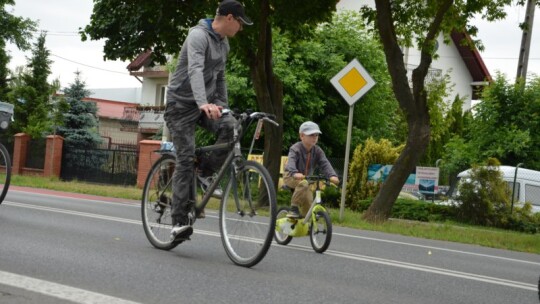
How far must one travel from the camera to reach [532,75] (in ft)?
99.7

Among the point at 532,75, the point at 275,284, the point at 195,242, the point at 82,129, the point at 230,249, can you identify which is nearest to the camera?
the point at 275,284

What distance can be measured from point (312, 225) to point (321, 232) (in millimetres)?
217

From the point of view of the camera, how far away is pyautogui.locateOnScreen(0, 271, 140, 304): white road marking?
15.8 feet

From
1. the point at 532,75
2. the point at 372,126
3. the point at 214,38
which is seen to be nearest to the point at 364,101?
the point at 372,126

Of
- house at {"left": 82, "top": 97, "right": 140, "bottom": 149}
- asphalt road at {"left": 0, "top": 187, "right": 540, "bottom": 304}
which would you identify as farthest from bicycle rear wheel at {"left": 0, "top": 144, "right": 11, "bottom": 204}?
house at {"left": 82, "top": 97, "right": 140, "bottom": 149}

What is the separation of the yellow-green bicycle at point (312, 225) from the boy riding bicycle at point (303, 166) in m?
0.08

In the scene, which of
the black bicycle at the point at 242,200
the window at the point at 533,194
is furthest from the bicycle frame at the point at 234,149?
the window at the point at 533,194

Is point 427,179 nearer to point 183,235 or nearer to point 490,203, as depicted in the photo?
point 490,203

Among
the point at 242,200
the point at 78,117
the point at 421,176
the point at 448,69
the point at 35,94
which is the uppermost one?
the point at 448,69

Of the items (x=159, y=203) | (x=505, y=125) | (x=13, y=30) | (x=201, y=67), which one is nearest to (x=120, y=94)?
(x=13, y=30)

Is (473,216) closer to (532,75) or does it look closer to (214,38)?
(532,75)

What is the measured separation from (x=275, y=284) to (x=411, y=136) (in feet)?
42.4

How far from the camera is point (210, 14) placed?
69.7 ft

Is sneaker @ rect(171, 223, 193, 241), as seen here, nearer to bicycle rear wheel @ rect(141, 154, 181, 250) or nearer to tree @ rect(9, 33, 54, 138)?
bicycle rear wheel @ rect(141, 154, 181, 250)
